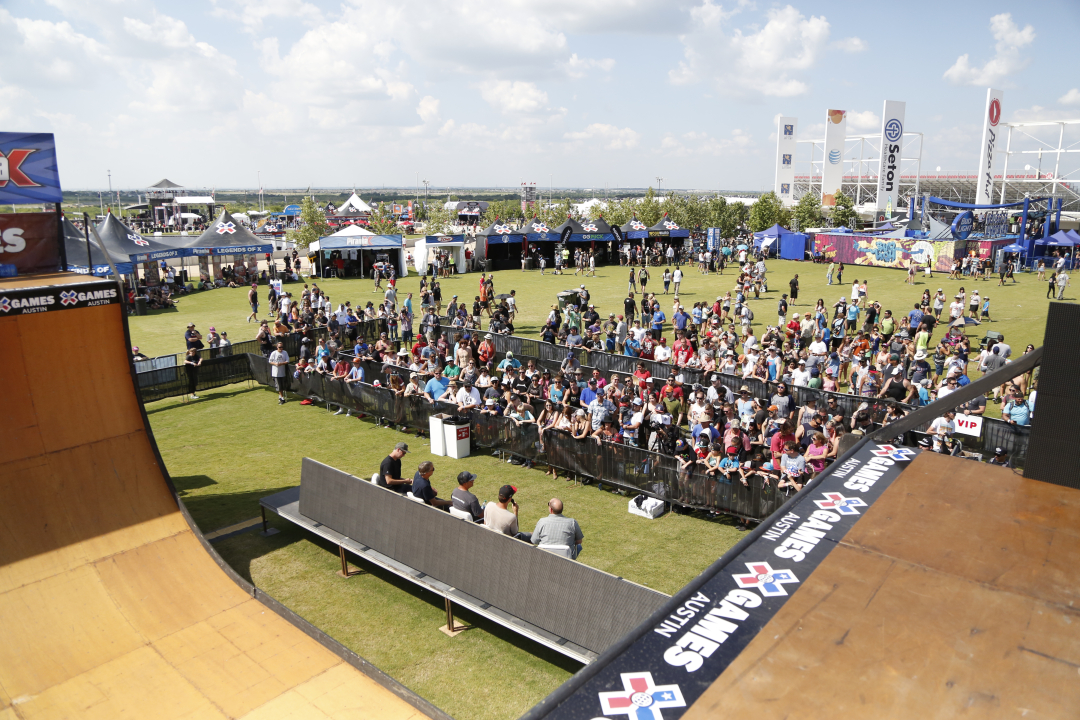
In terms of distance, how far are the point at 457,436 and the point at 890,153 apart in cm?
7275

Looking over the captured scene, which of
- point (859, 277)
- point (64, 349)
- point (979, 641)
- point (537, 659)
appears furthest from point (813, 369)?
point (859, 277)

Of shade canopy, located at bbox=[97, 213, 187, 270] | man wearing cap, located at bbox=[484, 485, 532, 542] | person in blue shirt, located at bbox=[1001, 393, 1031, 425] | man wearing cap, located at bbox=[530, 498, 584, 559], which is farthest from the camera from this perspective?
shade canopy, located at bbox=[97, 213, 187, 270]

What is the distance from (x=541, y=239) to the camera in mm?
42844

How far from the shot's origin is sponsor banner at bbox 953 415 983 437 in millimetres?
11039

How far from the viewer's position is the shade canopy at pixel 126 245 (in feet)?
101

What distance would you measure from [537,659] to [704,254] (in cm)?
3540

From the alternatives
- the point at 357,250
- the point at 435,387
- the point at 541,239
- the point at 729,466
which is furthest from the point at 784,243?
the point at 729,466

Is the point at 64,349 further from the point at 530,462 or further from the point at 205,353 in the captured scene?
the point at 205,353

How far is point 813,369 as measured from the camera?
1473cm

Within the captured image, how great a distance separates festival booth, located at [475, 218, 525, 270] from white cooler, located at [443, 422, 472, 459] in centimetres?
3025

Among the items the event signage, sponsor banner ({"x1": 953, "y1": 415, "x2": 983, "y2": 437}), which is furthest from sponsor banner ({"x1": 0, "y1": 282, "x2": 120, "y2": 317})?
the event signage

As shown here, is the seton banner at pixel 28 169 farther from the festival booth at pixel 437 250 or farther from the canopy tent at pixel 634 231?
the canopy tent at pixel 634 231

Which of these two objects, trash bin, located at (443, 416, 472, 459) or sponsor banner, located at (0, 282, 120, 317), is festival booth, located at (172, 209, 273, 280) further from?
sponsor banner, located at (0, 282, 120, 317)

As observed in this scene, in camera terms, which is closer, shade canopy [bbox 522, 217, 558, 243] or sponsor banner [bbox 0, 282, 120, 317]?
sponsor banner [bbox 0, 282, 120, 317]
